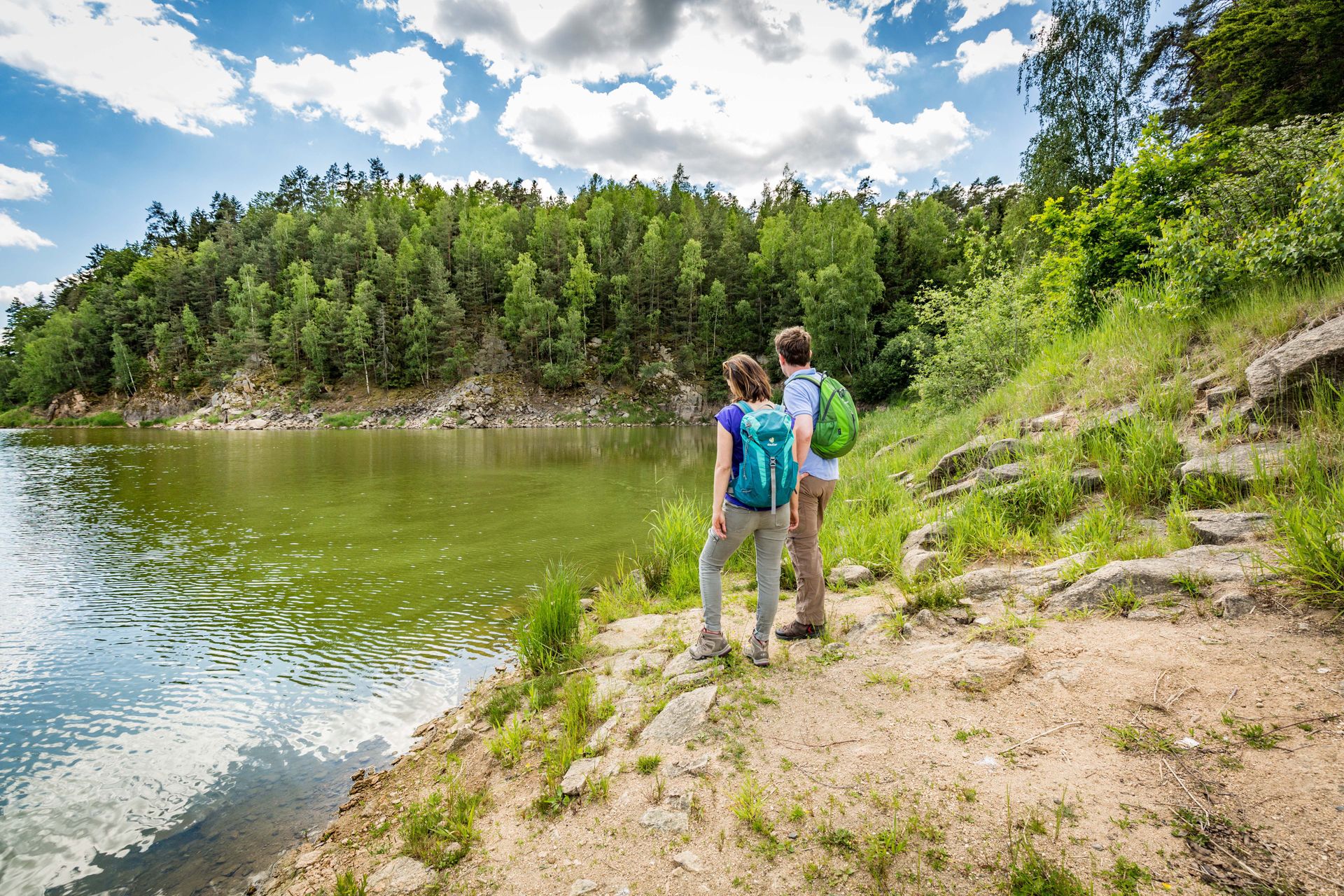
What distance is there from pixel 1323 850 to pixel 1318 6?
22.9 metres

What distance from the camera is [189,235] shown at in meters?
94.8

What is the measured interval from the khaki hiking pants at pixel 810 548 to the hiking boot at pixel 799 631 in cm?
4

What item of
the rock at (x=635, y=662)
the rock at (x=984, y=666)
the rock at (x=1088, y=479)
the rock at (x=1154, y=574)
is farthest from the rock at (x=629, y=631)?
the rock at (x=1088, y=479)

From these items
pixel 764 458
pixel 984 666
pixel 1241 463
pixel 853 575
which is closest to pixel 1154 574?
pixel 984 666

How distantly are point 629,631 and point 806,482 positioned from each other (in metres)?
2.84

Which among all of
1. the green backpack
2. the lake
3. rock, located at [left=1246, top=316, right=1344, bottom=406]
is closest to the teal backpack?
the green backpack

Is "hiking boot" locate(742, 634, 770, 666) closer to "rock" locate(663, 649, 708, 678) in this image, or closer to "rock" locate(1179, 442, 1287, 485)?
"rock" locate(663, 649, 708, 678)

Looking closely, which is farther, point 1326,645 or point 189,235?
point 189,235

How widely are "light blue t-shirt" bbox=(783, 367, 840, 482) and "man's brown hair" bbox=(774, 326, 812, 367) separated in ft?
0.31

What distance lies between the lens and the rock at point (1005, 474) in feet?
23.5

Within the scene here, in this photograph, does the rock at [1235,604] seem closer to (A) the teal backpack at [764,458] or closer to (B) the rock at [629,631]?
(A) the teal backpack at [764,458]

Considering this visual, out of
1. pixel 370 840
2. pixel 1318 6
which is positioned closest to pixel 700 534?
pixel 370 840

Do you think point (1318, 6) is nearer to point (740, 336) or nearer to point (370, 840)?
point (370, 840)

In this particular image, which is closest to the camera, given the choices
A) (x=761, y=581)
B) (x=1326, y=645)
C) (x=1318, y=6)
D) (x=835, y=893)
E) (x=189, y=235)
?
(x=835, y=893)
